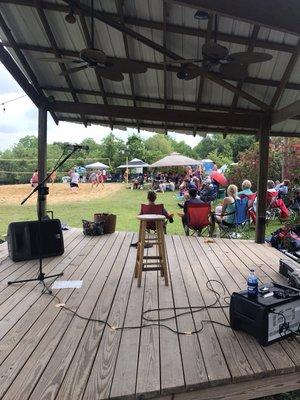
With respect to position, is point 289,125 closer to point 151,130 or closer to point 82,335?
point 151,130

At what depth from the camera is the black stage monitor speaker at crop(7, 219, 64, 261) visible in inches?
169

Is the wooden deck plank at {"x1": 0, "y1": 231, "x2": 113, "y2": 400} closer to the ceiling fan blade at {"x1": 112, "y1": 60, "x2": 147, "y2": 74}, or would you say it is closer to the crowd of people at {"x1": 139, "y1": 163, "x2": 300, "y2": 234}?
the ceiling fan blade at {"x1": 112, "y1": 60, "x2": 147, "y2": 74}

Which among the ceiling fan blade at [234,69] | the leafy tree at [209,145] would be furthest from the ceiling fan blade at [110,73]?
the leafy tree at [209,145]

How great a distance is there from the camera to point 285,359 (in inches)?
82.7

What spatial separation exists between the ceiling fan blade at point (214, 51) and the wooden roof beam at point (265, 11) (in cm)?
185

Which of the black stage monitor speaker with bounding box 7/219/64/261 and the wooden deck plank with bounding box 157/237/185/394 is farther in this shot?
the black stage monitor speaker with bounding box 7/219/64/261

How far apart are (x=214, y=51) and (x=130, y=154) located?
33.5 metres

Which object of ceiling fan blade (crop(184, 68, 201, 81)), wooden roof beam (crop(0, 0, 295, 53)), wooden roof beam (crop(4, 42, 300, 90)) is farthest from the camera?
wooden roof beam (crop(4, 42, 300, 90))

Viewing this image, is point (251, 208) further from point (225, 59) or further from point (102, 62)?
point (102, 62)

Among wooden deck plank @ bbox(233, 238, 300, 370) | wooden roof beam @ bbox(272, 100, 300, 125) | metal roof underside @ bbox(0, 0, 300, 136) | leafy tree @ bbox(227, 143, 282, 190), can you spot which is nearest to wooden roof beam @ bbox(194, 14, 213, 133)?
metal roof underside @ bbox(0, 0, 300, 136)

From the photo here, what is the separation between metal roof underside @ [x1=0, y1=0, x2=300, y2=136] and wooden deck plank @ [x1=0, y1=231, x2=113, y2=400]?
2980 mm

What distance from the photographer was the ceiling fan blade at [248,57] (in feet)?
11.4

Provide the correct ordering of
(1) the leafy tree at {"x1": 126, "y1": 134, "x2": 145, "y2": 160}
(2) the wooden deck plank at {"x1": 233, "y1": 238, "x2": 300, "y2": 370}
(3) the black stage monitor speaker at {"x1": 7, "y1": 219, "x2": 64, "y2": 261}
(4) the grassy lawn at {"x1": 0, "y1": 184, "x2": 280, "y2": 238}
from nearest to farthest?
1. (2) the wooden deck plank at {"x1": 233, "y1": 238, "x2": 300, "y2": 370}
2. (3) the black stage monitor speaker at {"x1": 7, "y1": 219, "x2": 64, "y2": 261}
3. (4) the grassy lawn at {"x1": 0, "y1": 184, "x2": 280, "y2": 238}
4. (1) the leafy tree at {"x1": 126, "y1": 134, "x2": 145, "y2": 160}

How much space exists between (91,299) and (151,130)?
456cm
